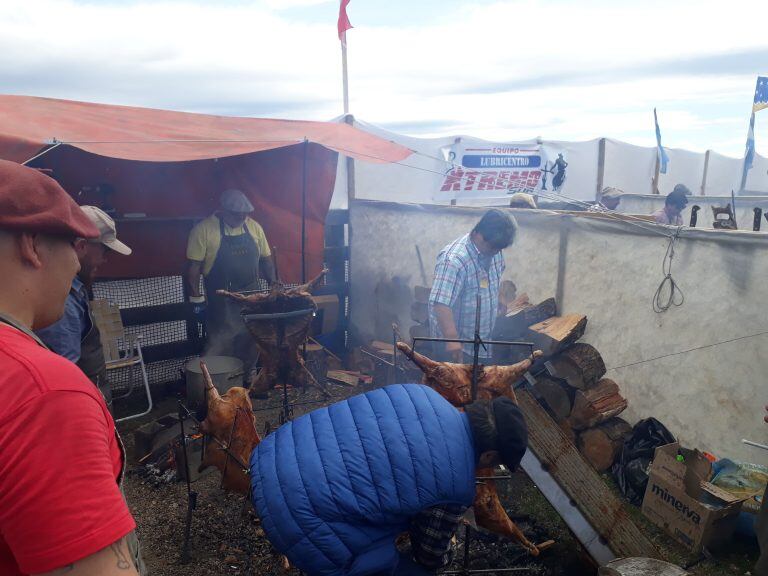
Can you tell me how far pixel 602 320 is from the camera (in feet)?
19.0

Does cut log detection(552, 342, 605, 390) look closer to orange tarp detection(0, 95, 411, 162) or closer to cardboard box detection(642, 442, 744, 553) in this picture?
cardboard box detection(642, 442, 744, 553)

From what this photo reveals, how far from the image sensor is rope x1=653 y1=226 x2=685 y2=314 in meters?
5.09

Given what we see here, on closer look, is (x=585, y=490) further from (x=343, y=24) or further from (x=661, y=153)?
(x=661, y=153)

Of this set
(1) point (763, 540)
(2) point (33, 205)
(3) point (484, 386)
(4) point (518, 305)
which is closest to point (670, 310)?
(4) point (518, 305)

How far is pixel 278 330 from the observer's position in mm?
5652

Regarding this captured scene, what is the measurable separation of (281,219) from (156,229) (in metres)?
1.72

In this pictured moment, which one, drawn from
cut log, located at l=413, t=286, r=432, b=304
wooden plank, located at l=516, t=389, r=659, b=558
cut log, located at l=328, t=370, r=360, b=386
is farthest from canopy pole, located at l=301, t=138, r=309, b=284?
wooden plank, located at l=516, t=389, r=659, b=558

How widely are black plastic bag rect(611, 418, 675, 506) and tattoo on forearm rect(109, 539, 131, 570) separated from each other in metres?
4.94

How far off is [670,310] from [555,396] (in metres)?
1.40

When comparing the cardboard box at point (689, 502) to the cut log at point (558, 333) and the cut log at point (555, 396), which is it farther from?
the cut log at point (558, 333)

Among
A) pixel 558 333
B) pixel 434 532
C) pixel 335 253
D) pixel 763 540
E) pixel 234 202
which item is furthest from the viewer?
pixel 335 253

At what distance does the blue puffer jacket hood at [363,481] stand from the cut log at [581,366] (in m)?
3.14

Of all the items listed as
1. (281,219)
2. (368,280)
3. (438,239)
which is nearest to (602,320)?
(438,239)

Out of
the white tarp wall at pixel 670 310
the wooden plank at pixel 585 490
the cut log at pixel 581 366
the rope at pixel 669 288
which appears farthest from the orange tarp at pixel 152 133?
the wooden plank at pixel 585 490
